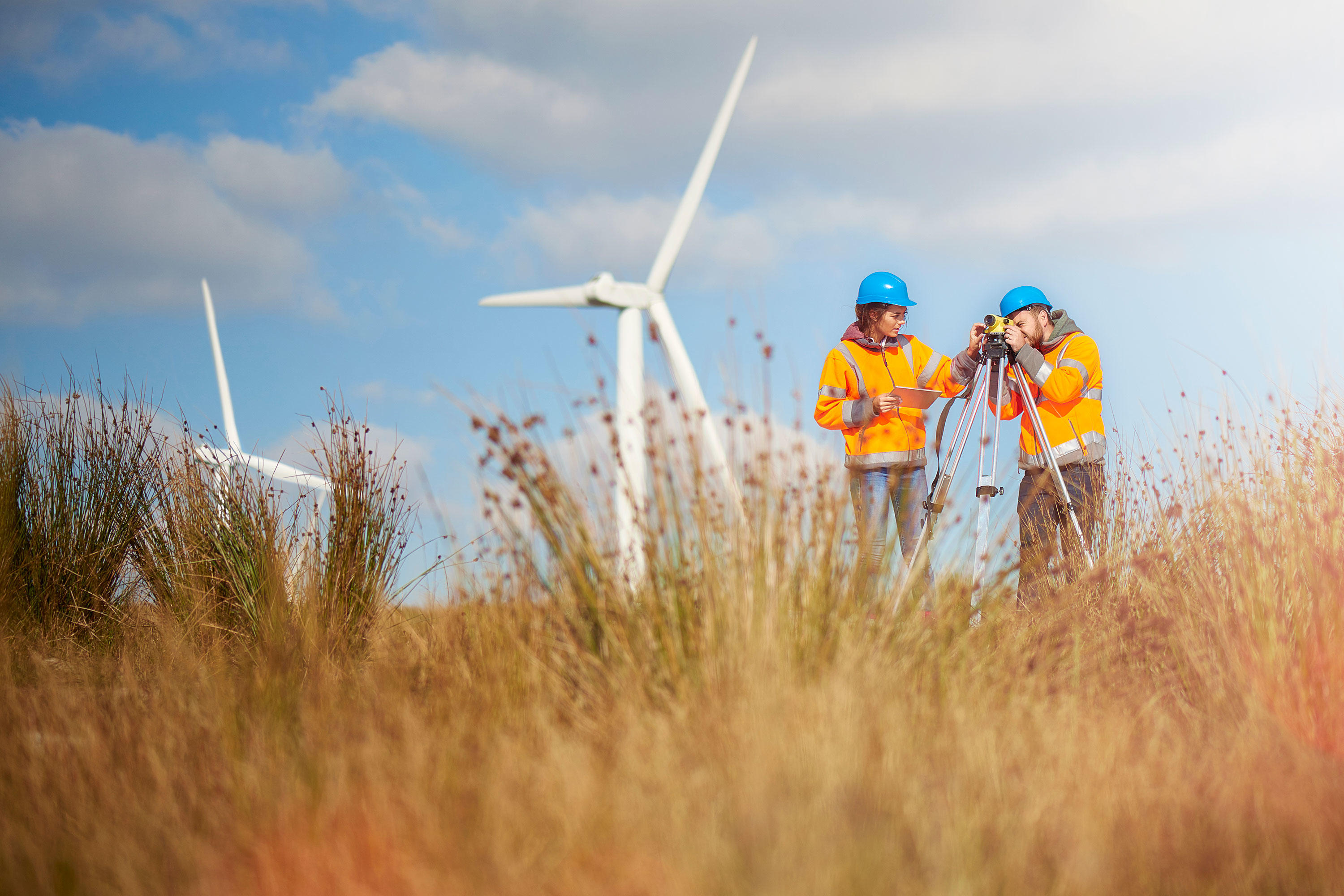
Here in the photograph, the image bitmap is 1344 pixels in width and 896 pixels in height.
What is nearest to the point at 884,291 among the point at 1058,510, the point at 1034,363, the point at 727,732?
the point at 1034,363

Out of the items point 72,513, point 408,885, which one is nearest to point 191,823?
point 408,885

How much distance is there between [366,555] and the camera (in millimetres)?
6934

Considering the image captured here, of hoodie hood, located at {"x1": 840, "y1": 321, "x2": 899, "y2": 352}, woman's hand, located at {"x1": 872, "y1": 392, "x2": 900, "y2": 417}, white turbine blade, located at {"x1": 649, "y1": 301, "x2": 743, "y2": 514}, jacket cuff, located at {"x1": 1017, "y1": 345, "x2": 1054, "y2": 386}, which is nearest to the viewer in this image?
white turbine blade, located at {"x1": 649, "y1": 301, "x2": 743, "y2": 514}

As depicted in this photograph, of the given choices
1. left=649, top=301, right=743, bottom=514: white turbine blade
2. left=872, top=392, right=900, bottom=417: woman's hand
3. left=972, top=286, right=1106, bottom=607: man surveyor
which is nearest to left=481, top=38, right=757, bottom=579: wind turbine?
left=649, top=301, right=743, bottom=514: white turbine blade

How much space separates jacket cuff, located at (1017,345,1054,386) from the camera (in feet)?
20.9

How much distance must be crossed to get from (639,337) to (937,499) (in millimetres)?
2481

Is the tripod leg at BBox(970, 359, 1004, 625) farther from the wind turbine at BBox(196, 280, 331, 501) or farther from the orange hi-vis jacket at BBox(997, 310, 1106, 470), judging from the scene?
the wind turbine at BBox(196, 280, 331, 501)

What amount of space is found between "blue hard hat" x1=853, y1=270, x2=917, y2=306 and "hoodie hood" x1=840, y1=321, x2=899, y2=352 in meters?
0.20

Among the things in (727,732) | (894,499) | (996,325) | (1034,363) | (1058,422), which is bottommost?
(727,732)

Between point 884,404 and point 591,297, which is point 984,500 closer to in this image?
point 884,404

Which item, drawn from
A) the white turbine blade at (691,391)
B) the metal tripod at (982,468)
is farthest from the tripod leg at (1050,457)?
the white turbine blade at (691,391)

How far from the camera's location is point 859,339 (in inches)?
259

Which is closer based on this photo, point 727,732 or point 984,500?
point 727,732

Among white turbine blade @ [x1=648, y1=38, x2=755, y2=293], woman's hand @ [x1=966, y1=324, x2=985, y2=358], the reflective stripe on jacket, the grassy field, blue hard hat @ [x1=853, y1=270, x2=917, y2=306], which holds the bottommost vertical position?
the grassy field
